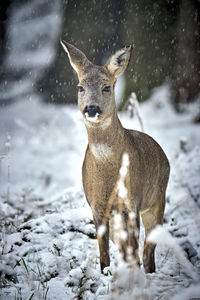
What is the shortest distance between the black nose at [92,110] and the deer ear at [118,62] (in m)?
0.59

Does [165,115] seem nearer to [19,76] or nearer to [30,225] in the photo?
[19,76]

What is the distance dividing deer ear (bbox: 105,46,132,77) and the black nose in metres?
0.59

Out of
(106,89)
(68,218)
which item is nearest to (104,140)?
(106,89)

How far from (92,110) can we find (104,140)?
31 cm

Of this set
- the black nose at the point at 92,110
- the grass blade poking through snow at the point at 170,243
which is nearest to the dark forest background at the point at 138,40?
the black nose at the point at 92,110

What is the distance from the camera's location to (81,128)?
1059 cm

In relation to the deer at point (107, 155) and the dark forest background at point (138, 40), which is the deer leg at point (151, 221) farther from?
the dark forest background at point (138, 40)

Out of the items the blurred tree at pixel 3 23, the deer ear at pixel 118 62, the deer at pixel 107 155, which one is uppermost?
the blurred tree at pixel 3 23

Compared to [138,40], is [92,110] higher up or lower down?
lower down

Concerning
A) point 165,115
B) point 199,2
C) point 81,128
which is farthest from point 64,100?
point 199,2

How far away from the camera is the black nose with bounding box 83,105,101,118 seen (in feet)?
10.6

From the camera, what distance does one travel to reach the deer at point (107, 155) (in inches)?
131

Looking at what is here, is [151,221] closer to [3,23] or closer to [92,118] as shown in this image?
[92,118]

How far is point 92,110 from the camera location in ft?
10.7
